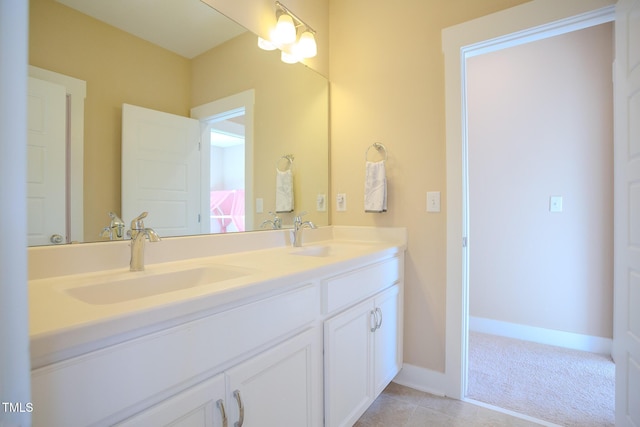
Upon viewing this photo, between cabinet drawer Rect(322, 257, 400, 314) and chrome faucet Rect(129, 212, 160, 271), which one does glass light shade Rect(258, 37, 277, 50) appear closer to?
chrome faucet Rect(129, 212, 160, 271)

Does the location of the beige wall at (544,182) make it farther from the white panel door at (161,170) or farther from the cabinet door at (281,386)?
the white panel door at (161,170)

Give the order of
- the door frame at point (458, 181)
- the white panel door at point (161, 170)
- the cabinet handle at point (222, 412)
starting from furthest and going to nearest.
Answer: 1. the door frame at point (458, 181)
2. the white panel door at point (161, 170)
3. the cabinet handle at point (222, 412)

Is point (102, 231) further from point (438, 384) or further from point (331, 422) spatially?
point (438, 384)

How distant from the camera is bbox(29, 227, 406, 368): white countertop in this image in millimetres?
534

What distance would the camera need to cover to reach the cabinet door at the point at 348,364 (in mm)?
1170

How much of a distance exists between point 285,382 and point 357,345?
0.47 m

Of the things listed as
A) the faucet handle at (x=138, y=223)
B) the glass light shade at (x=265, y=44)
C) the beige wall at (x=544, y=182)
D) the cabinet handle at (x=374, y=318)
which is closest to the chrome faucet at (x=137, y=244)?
the faucet handle at (x=138, y=223)

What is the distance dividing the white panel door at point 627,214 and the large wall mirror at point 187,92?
1495 mm

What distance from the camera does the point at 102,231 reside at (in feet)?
3.42

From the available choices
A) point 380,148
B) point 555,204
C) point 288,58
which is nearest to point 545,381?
point 555,204

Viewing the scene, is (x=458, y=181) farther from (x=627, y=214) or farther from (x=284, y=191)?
(x=284, y=191)

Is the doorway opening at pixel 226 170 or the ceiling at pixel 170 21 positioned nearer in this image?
the ceiling at pixel 170 21

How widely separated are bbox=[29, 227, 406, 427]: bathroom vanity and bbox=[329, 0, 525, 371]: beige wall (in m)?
0.29

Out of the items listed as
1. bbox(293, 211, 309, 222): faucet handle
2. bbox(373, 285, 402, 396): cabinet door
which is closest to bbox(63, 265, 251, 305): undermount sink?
bbox(293, 211, 309, 222): faucet handle
